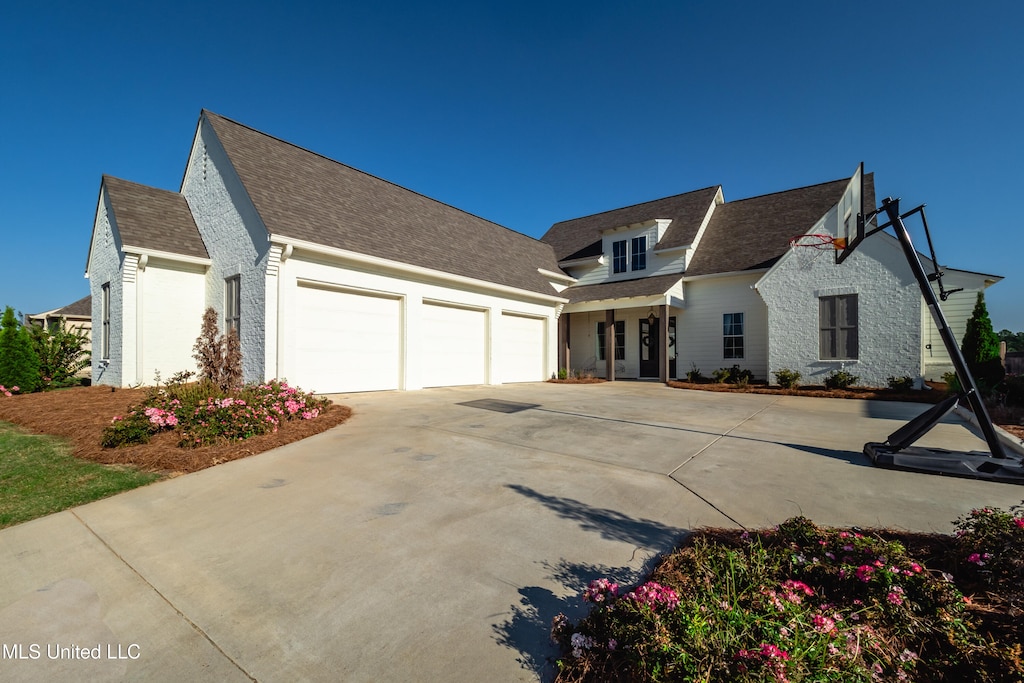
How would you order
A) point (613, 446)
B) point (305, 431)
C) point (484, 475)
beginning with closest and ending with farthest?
1. point (484, 475)
2. point (613, 446)
3. point (305, 431)

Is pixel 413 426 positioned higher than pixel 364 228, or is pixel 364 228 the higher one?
pixel 364 228

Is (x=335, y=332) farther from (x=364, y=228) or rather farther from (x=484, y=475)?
(x=484, y=475)

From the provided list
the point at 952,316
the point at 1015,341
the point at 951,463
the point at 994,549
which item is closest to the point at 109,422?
the point at 994,549

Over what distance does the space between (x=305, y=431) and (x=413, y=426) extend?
5.08 feet

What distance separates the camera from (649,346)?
17.6 meters

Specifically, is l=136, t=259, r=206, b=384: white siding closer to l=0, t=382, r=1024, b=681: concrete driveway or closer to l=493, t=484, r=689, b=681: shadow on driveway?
l=0, t=382, r=1024, b=681: concrete driveway

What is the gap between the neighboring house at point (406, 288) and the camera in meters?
10.1

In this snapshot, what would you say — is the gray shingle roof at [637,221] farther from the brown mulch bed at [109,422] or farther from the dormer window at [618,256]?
the brown mulch bed at [109,422]

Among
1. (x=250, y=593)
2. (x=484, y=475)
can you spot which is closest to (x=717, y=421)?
(x=484, y=475)

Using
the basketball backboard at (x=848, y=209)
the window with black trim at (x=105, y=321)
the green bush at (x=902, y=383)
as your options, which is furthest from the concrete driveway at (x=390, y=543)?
the window with black trim at (x=105, y=321)

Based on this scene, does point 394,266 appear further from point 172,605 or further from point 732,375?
point 732,375

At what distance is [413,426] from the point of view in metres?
6.79

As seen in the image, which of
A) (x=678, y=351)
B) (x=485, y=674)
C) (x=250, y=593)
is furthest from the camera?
(x=678, y=351)

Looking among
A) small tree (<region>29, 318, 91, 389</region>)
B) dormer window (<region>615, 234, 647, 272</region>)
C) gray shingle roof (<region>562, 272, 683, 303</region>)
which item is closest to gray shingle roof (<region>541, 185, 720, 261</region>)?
dormer window (<region>615, 234, 647, 272</region>)
